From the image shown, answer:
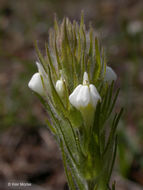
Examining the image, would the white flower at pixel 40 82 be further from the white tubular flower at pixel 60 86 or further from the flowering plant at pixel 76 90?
the white tubular flower at pixel 60 86

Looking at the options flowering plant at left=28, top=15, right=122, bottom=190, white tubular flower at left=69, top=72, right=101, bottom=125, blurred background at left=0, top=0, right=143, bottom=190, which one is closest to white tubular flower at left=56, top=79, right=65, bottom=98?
flowering plant at left=28, top=15, right=122, bottom=190

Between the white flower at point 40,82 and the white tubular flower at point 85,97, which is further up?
the white flower at point 40,82

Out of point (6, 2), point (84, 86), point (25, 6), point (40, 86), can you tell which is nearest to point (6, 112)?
point (40, 86)

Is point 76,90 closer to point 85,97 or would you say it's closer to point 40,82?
point 85,97

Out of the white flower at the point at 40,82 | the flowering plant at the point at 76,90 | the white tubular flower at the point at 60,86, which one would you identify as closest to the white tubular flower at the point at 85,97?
the flowering plant at the point at 76,90

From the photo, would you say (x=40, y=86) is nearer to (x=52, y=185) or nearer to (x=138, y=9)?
(x=52, y=185)

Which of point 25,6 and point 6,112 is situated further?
point 25,6

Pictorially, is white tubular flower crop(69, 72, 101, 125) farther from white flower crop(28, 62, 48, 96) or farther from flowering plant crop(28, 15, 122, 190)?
white flower crop(28, 62, 48, 96)

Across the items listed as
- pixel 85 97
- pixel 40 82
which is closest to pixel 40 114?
pixel 40 82
